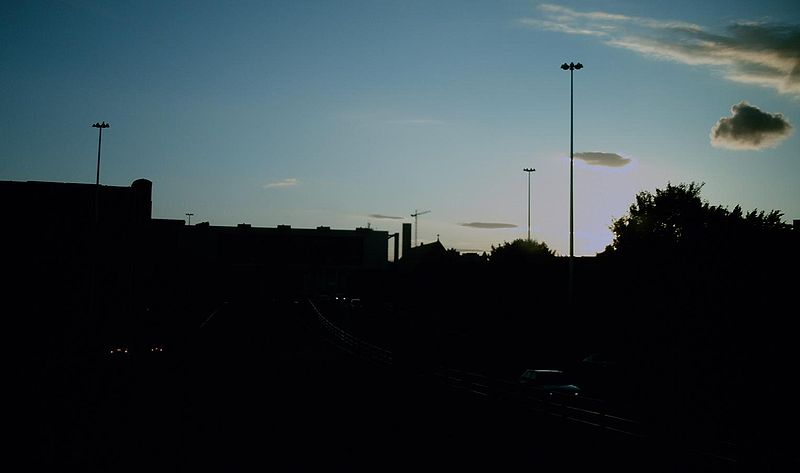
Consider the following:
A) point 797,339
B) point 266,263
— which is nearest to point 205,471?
point 797,339

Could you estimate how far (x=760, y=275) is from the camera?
3362cm

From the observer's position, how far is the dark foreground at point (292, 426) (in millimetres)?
17953

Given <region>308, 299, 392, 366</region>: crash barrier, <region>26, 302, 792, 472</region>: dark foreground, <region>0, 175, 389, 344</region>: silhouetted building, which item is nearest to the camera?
<region>26, 302, 792, 472</region>: dark foreground

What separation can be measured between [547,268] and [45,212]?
44.1m

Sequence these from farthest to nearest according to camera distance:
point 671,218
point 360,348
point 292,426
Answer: point 671,218
point 360,348
point 292,426

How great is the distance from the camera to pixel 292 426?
23.7m

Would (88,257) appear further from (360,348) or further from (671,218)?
(671,218)

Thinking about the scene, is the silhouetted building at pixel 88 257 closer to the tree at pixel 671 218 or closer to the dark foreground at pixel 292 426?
the dark foreground at pixel 292 426

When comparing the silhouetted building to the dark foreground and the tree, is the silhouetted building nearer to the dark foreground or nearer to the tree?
the dark foreground

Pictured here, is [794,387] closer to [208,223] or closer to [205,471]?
[205,471]

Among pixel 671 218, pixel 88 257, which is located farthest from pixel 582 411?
pixel 671 218

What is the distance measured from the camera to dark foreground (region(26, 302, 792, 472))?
1795cm

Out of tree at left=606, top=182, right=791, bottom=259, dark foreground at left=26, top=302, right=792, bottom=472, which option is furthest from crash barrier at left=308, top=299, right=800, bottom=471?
tree at left=606, top=182, right=791, bottom=259

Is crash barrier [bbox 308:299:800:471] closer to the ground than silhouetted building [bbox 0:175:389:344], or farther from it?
closer to the ground
